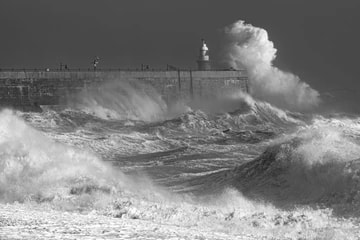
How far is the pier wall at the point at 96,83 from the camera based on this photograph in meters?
47.0

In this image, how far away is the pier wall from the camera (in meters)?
47.0

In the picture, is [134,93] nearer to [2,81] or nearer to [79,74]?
[79,74]

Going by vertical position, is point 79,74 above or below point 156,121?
above

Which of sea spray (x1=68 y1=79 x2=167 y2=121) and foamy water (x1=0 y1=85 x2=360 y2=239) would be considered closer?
foamy water (x1=0 y1=85 x2=360 y2=239)

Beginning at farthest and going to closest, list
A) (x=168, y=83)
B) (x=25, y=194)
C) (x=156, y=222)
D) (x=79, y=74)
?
(x=168, y=83), (x=79, y=74), (x=25, y=194), (x=156, y=222)

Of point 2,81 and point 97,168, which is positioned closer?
point 97,168

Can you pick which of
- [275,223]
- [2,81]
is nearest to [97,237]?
[275,223]

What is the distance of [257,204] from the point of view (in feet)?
43.4

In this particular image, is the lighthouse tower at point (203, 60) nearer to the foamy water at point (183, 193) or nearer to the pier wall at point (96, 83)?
the pier wall at point (96, 83)

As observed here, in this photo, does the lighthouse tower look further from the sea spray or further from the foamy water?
the foamy water

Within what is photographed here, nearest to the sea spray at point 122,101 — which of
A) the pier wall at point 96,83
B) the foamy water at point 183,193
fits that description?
the pier wall at point 96,83

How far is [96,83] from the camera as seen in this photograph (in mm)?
50750

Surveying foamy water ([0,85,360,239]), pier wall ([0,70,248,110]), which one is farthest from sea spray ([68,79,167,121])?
foamy water ([0,85,360,239])

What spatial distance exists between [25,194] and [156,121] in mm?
37763
